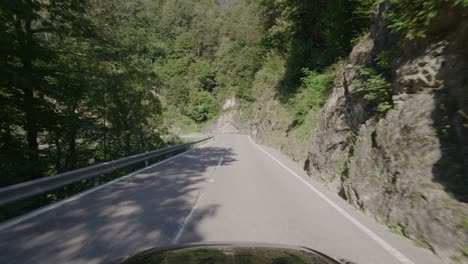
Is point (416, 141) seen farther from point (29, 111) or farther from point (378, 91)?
point (29, 111)

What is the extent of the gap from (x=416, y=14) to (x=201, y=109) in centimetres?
6680

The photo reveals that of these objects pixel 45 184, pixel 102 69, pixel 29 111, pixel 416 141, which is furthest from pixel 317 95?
pixel 45 184

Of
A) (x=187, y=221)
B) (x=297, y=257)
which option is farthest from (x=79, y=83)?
(x=297, y=257)

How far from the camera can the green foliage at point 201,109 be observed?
71.0 metres

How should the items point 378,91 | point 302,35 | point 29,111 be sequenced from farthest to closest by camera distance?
point 302,35, point 29,111, point 378,91

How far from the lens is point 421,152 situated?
4703 millimetres

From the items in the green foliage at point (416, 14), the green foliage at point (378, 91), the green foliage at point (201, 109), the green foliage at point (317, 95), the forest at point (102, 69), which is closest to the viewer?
the green foliage at point (416, 14)

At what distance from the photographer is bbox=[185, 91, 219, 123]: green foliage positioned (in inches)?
2795

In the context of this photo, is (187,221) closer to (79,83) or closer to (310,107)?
(79,83)

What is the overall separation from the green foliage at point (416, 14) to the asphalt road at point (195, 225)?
3.95 m

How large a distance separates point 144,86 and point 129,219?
43.1 feet

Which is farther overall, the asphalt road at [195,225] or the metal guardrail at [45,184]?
the metal guardrail at [45,184]

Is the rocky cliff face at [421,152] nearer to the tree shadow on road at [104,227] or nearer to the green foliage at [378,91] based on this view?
the green foliage at [378,91]

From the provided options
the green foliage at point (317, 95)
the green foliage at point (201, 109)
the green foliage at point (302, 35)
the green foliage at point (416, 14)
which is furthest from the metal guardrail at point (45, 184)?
the green foliage at point (201, 109)
